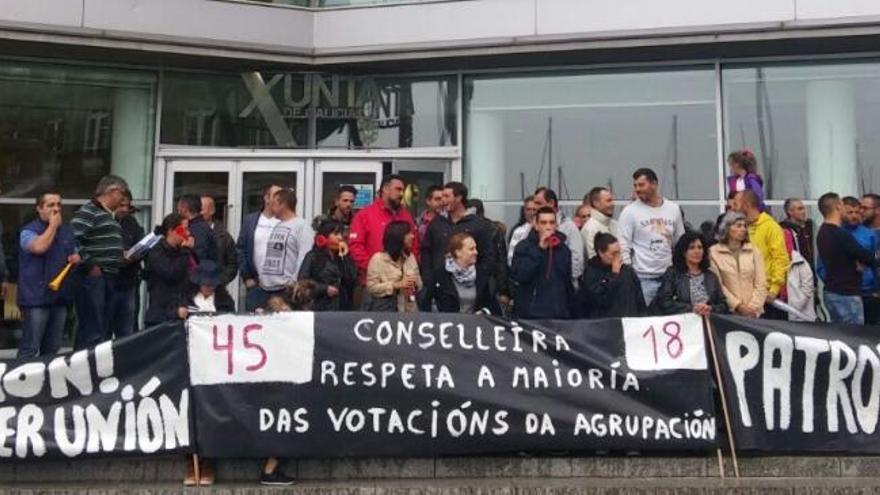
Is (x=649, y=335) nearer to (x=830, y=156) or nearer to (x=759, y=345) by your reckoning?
(x=759, y=345)

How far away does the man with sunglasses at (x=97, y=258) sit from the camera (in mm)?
7906

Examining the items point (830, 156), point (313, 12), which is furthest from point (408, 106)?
point (830, 156)

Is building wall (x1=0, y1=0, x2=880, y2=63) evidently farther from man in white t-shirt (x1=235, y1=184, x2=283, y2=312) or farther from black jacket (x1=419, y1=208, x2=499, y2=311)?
black jacket (x1=419, y1=208, x2=499, y2=311)

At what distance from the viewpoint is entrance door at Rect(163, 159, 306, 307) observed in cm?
1194

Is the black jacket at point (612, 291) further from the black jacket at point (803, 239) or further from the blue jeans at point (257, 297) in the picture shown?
the blue jeans at point (257, 297)

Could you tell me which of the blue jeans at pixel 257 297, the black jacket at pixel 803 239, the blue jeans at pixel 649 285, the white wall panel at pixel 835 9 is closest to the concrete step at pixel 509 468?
the blue jeans at pixel 649 285

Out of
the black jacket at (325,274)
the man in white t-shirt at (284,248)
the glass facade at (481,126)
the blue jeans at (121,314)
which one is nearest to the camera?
the black jacket at (325,274)

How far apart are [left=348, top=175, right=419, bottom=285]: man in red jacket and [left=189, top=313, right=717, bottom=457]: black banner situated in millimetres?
1534

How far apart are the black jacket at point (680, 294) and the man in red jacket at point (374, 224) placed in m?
2.14

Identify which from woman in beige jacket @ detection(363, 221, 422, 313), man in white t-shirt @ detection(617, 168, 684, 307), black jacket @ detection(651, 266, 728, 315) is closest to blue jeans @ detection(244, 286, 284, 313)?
woman in beige jacket @ detection(363, 221, 422, 313)

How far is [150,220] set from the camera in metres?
12.1

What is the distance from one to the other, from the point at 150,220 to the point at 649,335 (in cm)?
765

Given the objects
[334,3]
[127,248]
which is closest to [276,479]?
[127,248]

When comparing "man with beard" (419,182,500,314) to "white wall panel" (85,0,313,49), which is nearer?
"man with beard" (419,182,500,314)
